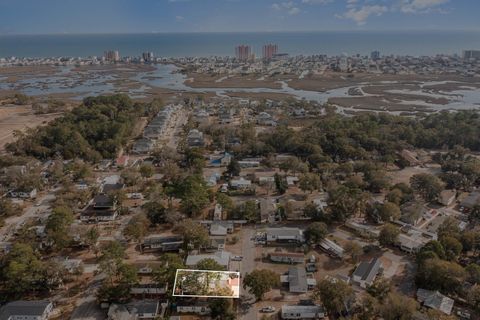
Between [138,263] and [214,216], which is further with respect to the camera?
[214,216]

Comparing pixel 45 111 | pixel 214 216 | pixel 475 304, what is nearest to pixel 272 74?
pixel 45 111

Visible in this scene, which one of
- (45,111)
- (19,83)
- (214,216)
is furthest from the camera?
(19,83)

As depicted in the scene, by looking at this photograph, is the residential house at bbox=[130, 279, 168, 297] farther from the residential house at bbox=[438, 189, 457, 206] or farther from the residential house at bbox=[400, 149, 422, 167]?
the residential house at bbox=[400, 149, 422, 167]

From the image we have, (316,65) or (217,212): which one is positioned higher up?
(316,65)

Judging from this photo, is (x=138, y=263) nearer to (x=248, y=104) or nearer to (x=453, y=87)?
(x=248, y=104)

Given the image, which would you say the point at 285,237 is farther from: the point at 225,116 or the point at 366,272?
the point at 225,116

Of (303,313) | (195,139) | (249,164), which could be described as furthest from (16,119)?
(303,313)
